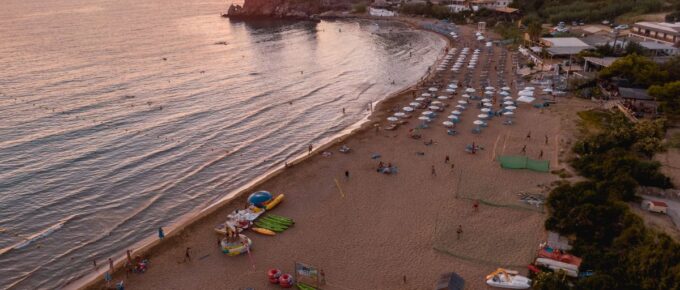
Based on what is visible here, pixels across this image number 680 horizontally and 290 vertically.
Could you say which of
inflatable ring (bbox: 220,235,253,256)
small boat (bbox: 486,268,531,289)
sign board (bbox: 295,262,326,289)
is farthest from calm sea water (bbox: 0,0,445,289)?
small boat (bbox: 486,268,531,289)

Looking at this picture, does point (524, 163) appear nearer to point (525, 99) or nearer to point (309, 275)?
point (525, 99)

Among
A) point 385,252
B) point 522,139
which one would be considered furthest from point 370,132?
point 385,252

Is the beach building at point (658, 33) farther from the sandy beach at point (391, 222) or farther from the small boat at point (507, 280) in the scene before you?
the small boat at point (507, 280)

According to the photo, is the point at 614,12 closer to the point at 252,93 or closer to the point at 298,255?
the point at 252,93

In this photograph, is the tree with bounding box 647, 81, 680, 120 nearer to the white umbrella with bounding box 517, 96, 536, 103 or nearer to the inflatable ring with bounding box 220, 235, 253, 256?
the white umbrella with bounding box 517, 96, 536, 103

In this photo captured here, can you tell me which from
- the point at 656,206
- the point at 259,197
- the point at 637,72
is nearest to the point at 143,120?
the point at 259,197
